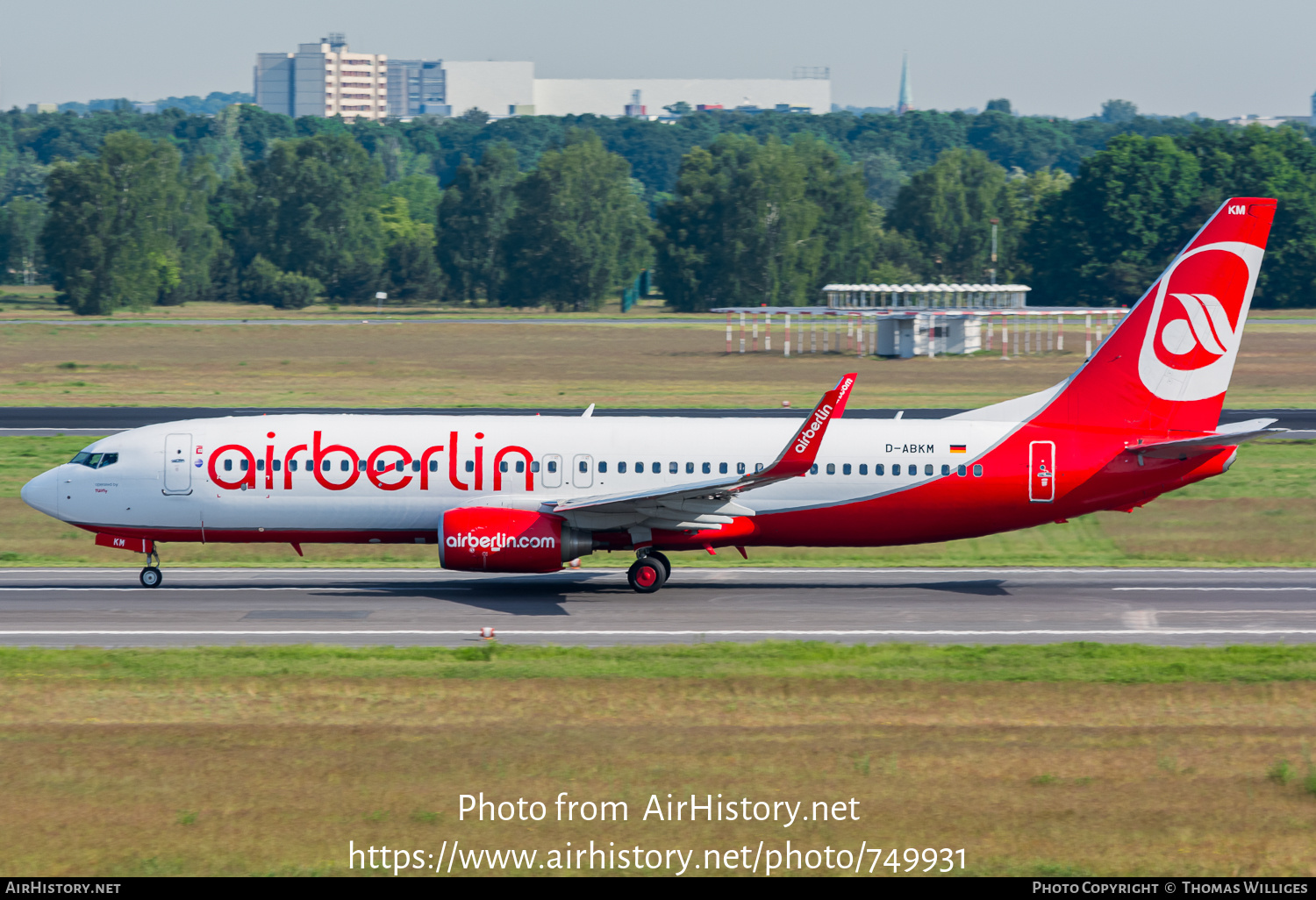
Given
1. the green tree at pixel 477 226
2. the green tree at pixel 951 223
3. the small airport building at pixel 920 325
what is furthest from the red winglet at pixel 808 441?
the green tree at pixel 951 223

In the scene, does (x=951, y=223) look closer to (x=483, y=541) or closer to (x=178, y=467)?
(x=178, y=467)

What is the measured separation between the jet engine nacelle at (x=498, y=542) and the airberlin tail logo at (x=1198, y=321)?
14738 millimetres

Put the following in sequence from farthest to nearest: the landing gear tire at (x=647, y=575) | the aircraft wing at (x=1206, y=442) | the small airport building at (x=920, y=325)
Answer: the small airport building at (x=920, y=325) → the landing gear tire at (x=647, y=575) → the aircraft wing at (x=1206, y=442)

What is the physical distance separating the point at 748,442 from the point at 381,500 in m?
8.62

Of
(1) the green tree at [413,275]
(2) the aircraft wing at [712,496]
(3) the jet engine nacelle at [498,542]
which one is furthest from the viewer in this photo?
(1) the green tree at [413,275]

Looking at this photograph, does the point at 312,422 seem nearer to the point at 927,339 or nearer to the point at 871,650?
the point at 871,650

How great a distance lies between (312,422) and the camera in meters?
34.8

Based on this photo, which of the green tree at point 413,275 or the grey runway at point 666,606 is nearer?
the grey runway at point 666,606

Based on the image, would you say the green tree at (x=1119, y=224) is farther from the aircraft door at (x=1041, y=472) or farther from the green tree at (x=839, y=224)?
the aircraft door at (x=1041, y=472)

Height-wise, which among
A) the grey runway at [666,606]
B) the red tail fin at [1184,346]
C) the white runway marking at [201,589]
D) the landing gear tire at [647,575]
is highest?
A: the red tail fin at [1184,346]

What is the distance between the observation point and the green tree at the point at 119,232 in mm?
164875

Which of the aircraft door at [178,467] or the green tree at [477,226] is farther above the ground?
the green tree at [477,226]

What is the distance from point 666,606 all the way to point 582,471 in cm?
388

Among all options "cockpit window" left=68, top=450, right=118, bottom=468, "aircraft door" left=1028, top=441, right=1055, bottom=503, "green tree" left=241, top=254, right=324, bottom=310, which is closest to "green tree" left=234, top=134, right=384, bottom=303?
"green tree" left=241, top=254, right=324, bottom=310
